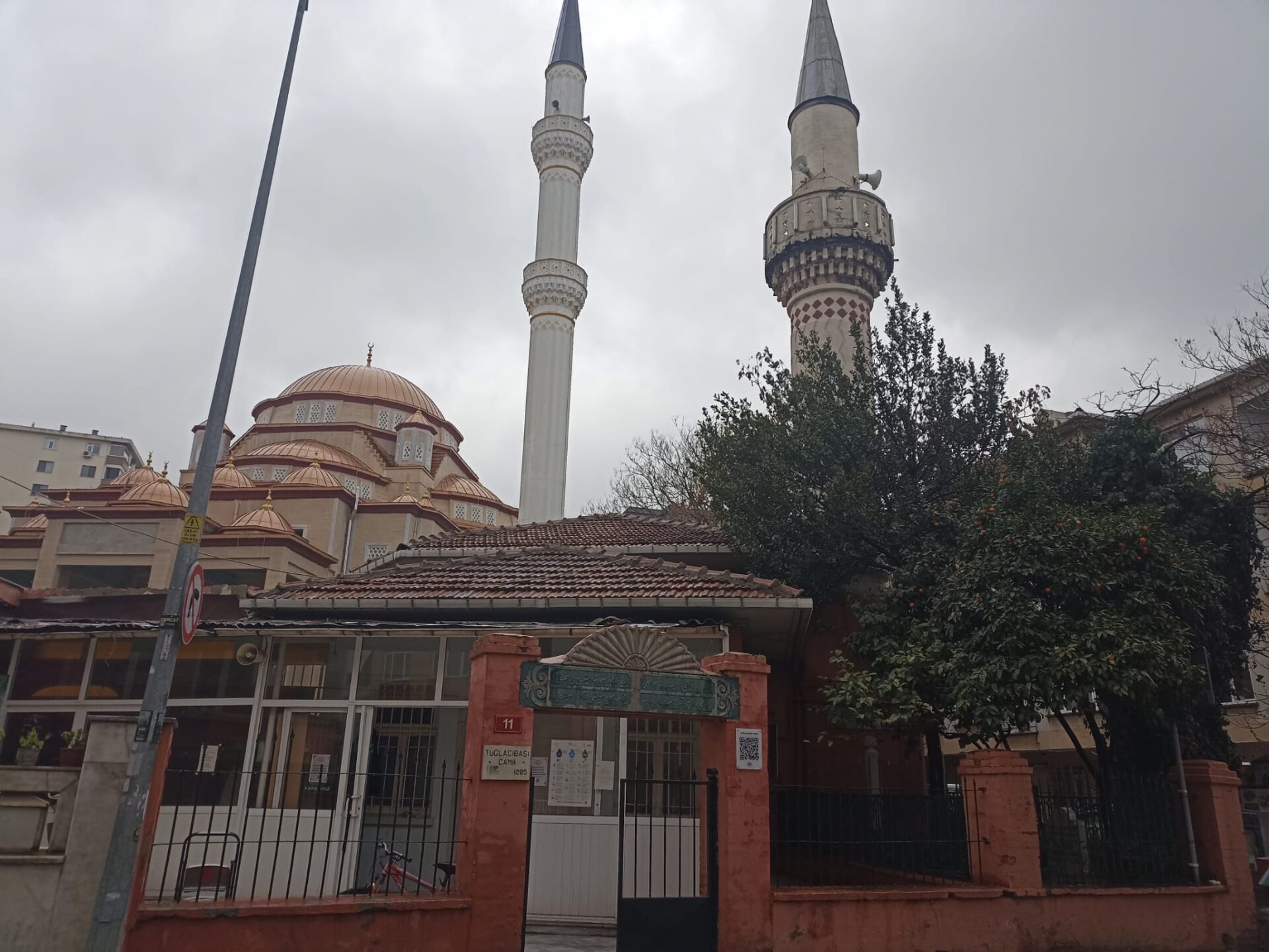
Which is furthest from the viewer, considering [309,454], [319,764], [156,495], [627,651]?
[309,454]

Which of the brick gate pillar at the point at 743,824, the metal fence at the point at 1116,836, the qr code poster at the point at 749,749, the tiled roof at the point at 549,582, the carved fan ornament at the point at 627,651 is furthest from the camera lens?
the tiled roof at the point at 549,582

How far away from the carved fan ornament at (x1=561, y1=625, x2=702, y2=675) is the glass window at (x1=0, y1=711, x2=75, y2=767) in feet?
23.0

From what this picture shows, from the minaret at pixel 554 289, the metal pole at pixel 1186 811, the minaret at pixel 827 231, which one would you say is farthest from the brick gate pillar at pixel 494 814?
the minaret at pixel 554 289

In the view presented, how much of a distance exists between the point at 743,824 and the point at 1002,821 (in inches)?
101

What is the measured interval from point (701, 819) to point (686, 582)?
3.42 meters

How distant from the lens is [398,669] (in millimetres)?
10617

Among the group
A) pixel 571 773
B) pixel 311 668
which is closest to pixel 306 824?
pixel 311 668

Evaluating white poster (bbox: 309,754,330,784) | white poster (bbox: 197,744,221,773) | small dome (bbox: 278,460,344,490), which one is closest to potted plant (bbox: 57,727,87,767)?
white poster (bbox: 197,744,221,773)

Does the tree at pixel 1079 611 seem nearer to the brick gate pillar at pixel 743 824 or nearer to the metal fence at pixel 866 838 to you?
the metal fence at pixel 866 838

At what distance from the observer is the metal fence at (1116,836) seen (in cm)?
906

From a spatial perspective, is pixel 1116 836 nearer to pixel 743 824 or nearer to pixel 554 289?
pixel 743 824

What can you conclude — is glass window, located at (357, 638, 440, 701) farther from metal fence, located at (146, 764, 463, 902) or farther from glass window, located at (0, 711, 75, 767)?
glass window, located at (0, 711, 75, 767)

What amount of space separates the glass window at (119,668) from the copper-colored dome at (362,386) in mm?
30317

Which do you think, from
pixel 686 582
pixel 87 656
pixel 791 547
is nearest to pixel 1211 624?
pixel 791 547
